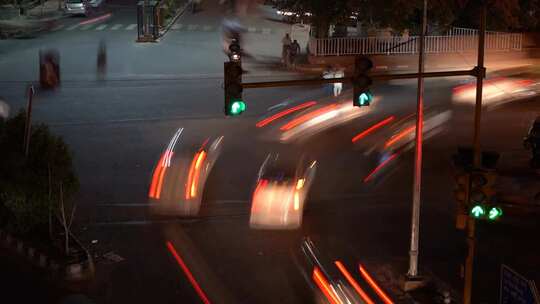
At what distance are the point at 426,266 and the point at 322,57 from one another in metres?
25.9

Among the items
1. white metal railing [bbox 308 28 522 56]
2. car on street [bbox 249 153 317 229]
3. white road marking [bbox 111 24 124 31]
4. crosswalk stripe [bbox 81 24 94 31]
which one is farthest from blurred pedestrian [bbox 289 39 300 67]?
car on street [bbox 249 153 317 229]

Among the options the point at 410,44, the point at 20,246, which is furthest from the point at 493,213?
the point at 410,44

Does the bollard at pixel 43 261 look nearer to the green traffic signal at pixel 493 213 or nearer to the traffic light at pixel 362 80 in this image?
the traffic light at pixel 362 80

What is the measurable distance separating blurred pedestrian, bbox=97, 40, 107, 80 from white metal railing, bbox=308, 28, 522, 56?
10511mm

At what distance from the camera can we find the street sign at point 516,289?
962cm

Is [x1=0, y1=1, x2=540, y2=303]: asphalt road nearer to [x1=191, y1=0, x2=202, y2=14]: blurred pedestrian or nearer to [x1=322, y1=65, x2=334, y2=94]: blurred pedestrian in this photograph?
[x1=322, y1=65, x2=334, y2=94]: blurred pedestrian

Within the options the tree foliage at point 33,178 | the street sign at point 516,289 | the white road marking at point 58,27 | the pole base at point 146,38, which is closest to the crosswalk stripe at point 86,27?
the white road marking at point 58,27

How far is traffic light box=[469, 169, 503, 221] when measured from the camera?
1302cm

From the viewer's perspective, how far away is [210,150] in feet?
85.5

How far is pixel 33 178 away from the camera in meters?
17.5

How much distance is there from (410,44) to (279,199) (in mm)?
A: 25358

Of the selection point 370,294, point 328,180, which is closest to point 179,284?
point 370,294

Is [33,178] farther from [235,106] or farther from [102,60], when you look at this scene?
[102,60]

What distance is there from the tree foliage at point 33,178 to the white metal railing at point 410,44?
984 inches
